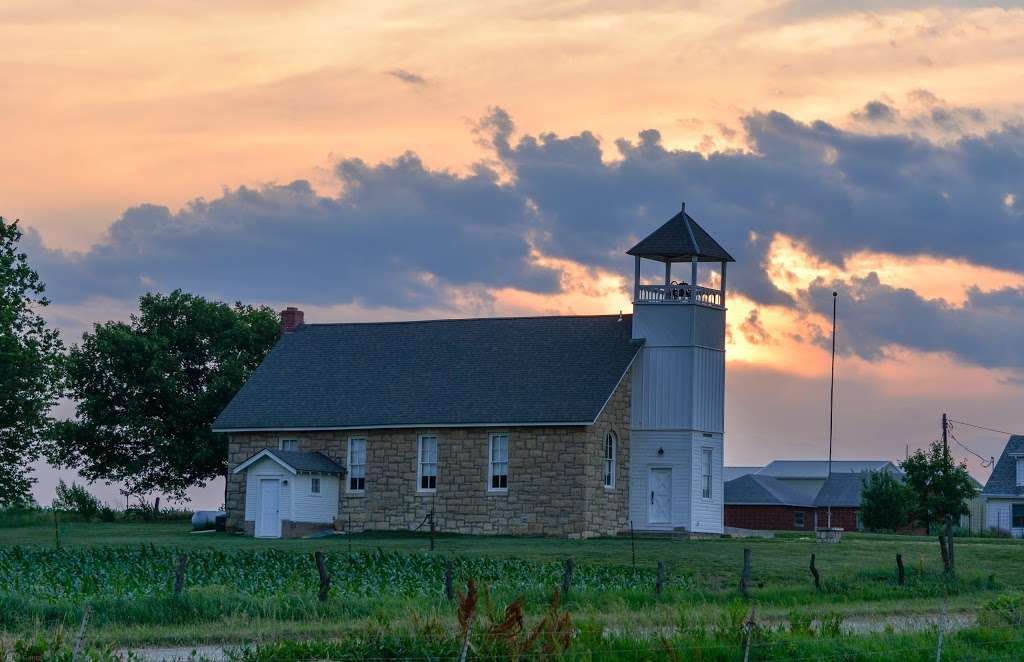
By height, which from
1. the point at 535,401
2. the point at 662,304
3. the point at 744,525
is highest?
the point at 662,304

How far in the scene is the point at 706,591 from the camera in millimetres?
34062

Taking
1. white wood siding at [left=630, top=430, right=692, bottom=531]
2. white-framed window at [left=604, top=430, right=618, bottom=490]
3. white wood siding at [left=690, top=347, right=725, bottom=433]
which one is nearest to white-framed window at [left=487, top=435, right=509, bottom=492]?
white-framed window at [left=604, top=430, right=618, bottom=490]

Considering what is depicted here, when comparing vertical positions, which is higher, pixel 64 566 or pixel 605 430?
pixel 605 430

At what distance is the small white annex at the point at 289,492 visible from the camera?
175 ft

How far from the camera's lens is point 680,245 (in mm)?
52781

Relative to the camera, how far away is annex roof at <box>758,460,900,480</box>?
3826 inches

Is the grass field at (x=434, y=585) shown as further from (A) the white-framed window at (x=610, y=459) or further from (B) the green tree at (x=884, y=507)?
(B) the green tree at (x=884, y=507)

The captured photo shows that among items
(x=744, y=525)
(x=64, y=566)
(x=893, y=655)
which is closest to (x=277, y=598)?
(x=64, y=566)

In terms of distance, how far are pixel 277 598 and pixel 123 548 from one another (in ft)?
45.7

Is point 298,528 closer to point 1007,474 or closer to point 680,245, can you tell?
point 680,245

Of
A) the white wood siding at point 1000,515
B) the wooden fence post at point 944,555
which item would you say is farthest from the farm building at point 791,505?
the wooden fence post at point 944,555

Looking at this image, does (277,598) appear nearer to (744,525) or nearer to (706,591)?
(706,591)

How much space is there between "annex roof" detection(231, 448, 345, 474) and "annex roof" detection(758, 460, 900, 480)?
49.2 meters

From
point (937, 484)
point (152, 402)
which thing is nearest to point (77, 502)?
point (152, 402)
